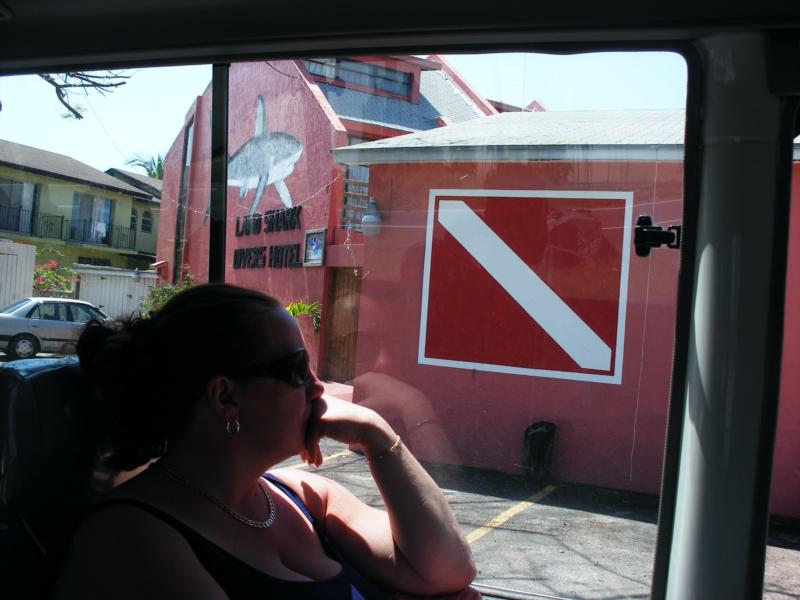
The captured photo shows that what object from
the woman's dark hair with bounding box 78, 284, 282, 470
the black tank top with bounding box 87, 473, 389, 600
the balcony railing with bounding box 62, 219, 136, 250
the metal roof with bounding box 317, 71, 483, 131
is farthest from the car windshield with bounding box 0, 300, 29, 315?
the black tank top with bounding box 87, 473, 389, 600

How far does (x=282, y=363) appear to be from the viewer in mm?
1536

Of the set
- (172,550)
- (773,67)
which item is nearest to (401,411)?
(172,550)

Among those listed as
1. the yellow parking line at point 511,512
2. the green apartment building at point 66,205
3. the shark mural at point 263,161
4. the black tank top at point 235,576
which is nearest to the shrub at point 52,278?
the green apartment building at point 66,205

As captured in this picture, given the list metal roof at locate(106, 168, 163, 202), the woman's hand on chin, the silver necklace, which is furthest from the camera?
metal roof at locate(106, 168, 163, 202)

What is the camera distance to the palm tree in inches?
93.7

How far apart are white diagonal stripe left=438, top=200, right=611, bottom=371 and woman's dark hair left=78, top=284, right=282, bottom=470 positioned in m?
0.73

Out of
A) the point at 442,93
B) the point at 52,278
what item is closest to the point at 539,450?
the point at 442,93

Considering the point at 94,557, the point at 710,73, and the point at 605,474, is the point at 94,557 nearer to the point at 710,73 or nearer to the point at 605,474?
the point at 605,474

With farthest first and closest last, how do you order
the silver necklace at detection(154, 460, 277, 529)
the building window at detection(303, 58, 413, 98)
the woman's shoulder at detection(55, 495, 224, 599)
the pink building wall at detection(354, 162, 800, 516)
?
the building window at detection(303, 58, 413, 98)
the pink building wall at detection(354, 162, 800, 516)
the silver necklace at detection(154, 460, 277, 529)
the woman's shoulder at detection(55, 495, 224, 599)

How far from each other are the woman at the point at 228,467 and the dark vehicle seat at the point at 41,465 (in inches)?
2.4

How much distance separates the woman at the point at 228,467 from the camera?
1303 millimetres

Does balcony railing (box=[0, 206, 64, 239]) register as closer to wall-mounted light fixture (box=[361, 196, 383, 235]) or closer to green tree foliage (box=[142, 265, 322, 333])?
green tree foliage (box=[142, 265, 322, 333])

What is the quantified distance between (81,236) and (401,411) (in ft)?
4.01

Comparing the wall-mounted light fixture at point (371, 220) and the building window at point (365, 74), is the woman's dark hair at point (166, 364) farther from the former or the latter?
the building window at point (365, 74)
